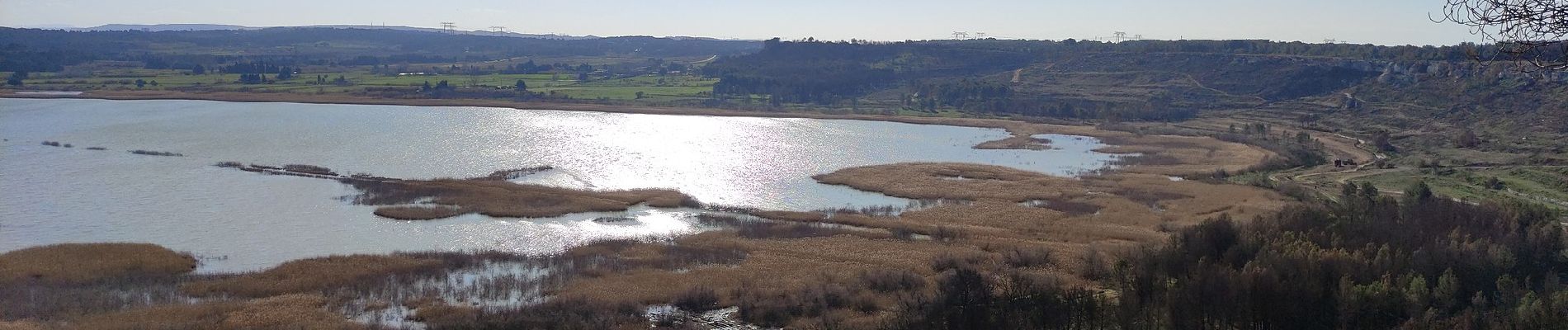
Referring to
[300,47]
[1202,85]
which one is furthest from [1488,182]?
[300,47]

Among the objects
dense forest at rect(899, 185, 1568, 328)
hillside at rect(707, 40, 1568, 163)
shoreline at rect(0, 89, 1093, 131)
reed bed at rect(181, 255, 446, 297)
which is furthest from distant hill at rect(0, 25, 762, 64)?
dense forest at rect(899, 185, 1568, 328)

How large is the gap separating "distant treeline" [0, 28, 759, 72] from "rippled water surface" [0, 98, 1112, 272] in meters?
49.2

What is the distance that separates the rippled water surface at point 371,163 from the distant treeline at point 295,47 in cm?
4917

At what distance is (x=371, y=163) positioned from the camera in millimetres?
42125

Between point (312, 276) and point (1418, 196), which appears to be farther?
point (1418, 196)

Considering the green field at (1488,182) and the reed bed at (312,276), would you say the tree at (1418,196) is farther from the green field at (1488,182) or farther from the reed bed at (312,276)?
the reed bed at (312,276)

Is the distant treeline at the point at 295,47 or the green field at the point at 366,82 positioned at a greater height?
the distant treeline at the point at 295,47

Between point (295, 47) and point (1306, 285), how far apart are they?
160m

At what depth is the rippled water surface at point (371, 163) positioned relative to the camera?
90.8 ft

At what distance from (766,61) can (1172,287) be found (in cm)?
9259

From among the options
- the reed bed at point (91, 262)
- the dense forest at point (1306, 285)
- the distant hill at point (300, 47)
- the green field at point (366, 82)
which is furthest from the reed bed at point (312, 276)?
the distant hill at point (300, 47)

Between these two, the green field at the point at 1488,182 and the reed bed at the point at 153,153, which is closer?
the green field at the point at 1488,182

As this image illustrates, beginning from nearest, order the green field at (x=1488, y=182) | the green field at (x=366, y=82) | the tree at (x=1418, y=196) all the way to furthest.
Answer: the tree at (x=1418, y=196), the green field at (x=1488, y=182), the green field at (x=366, y=82)

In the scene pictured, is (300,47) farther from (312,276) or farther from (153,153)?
(312,276)
